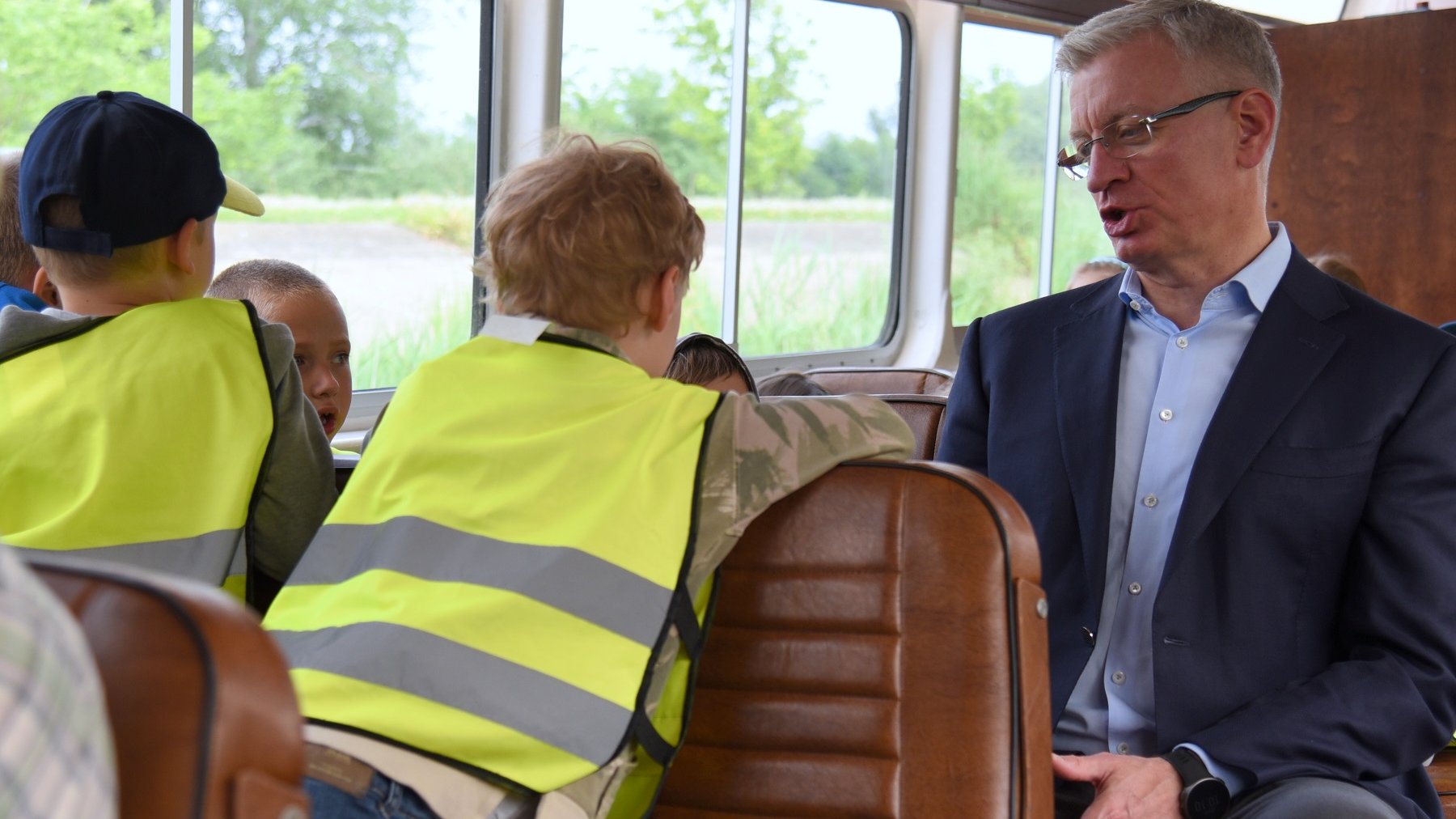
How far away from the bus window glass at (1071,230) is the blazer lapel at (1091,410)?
489 cm

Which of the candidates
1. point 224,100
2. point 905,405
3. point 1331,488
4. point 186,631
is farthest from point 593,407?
point 224,100

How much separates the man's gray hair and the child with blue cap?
3.63ft

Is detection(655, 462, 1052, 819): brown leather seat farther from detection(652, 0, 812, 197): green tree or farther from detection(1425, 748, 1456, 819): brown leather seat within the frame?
detection(652, 0, 812, 197): green tree

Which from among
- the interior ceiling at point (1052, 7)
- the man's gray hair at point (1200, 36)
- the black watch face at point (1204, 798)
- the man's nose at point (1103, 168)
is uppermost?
the interior ceiling at point (1052, 7)

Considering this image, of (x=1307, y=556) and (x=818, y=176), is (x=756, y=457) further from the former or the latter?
(x=818, y=176)

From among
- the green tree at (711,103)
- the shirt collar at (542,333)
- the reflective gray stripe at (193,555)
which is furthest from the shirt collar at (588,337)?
the green tree at (711,103)

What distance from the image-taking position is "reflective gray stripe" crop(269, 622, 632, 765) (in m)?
1.29

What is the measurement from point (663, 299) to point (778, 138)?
382cm

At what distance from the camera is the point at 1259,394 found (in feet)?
5.45

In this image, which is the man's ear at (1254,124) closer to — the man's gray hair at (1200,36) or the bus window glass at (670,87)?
the man's gray hair at (1200,36)

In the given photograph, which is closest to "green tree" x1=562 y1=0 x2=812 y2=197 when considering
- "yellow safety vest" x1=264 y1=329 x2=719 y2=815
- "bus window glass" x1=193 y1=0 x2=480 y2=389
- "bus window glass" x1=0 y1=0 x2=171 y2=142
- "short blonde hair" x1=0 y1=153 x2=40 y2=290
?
"bus window glass" x1=193 y1=0 x2=480 y2=389

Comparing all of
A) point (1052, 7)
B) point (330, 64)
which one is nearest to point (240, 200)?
point (330, 64)

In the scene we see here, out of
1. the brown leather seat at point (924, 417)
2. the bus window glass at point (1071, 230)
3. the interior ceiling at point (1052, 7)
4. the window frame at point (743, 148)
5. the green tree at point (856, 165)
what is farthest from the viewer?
the bus window glass at point (1071, 230)

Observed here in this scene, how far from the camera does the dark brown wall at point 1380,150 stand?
5109mm
